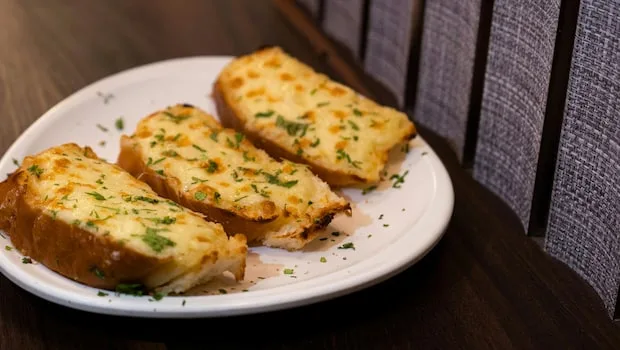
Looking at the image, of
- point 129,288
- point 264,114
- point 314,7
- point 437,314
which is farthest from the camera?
point 314,7

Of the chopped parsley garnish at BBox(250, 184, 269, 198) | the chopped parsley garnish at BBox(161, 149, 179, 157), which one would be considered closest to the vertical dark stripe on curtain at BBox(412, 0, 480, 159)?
the chopped parsley garnish at BBox(250, 184, 269, 198)

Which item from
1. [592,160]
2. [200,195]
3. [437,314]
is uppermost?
[592,160]

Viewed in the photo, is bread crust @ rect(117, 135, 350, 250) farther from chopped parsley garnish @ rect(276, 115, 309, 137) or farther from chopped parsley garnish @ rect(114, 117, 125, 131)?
chopped parsley garnish @ rect(114, 117, 125, 131)

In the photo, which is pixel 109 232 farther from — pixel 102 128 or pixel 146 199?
pixel 102 128

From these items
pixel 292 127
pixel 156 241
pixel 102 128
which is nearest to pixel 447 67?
pixel 292 127

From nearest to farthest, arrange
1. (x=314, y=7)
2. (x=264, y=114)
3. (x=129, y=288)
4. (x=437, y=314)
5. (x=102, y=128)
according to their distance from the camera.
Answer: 1. (x=129, y=288)
2. (x=437, y=314)
3. (x=264, y=114)
4. (x=102, y=128)
5. (x=314, y=7)

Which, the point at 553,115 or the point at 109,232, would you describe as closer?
the point at 109,232

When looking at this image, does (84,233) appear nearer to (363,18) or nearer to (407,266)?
(407,266)

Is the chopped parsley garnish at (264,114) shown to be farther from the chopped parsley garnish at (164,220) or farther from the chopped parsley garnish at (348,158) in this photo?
the chopped parsley garnish at (164,220)

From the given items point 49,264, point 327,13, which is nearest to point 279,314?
point 49,264
